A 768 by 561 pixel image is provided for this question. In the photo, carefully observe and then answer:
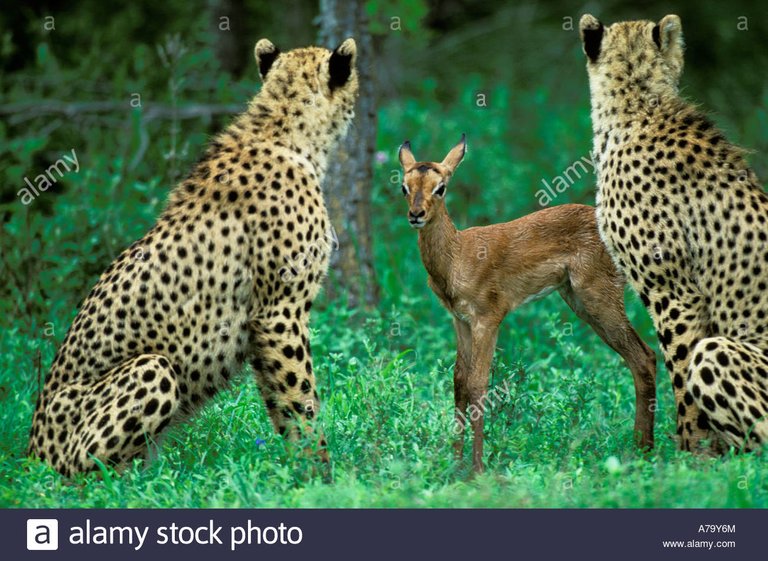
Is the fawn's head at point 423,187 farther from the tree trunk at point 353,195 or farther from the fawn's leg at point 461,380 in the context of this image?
the tree trunk at point 353,195

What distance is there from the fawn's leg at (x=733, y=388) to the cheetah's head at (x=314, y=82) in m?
2.15

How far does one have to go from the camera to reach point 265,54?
6055mm

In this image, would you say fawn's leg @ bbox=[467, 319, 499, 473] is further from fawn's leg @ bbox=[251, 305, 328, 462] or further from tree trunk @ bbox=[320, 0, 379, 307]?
tree trunk @ bbox=[320, 0, 379, 307]

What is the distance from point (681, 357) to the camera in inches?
220

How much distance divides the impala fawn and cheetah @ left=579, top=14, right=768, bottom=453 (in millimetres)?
396

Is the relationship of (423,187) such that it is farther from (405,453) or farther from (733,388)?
(733,388)

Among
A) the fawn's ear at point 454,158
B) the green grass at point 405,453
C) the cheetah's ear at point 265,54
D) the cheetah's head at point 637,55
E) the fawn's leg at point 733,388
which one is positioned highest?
the cheetah's ear at point 265,54

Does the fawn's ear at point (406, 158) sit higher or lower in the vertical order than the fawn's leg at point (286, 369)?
higher

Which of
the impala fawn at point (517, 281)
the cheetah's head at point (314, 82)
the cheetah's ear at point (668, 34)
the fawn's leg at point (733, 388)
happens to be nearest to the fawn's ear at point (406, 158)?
the impala fawn at point (517, 281)

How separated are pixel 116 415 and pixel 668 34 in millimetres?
3255

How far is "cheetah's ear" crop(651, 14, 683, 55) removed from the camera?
19.1ft

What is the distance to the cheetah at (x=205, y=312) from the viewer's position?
17.9 feet
